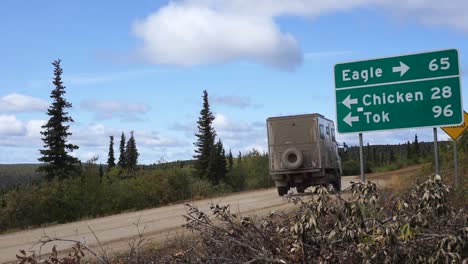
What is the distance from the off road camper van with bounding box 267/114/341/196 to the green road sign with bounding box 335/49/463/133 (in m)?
13.8

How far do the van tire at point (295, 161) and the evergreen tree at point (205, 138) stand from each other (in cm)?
4252

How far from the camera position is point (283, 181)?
23641mm

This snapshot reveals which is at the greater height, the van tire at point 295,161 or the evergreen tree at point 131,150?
the evergreen tree at point 131,150

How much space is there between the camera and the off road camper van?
74.4 ft

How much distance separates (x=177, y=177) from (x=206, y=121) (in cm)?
3730

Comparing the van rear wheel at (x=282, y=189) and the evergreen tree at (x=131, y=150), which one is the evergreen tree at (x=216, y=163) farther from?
the van rear wheel at (x=282, y=189)

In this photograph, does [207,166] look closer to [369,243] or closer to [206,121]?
[206,121]

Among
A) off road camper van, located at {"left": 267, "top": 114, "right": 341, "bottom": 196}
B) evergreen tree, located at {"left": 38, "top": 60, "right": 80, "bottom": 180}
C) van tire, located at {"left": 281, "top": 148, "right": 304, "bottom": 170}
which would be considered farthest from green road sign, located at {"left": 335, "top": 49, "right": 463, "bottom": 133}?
evergreen tree, located at {"left": 38, "top": 60, "right": 80, "bottom": 180}

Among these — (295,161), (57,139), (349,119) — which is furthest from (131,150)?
(349,119)

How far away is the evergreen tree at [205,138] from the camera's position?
218 feet

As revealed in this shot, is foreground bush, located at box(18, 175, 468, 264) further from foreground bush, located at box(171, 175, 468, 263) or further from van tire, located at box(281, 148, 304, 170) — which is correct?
van tire, located at box(281, 148, 304, 170)

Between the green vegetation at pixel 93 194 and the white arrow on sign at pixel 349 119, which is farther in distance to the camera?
the green vegetation at pixel 93 194

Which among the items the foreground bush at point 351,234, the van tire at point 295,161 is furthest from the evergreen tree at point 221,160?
the foreground bush at point 351,234

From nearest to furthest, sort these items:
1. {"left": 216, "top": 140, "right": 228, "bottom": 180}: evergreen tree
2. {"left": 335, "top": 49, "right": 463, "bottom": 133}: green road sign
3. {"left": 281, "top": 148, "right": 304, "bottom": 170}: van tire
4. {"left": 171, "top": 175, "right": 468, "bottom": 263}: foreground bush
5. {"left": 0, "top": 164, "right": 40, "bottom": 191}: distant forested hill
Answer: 1. {"left": 171, "top": 175, "right": 468, "bottom": 263}: foreground bush
2. {"left": 335, "top": 49, "right": 463, "bottom": 133}: green road sign
3. {"left": 281, "top": 148, "right": 304, "bottom": 170}: van tire
4. {"left": 0, "top": 164, "right": 40, "bottom": 191}: distant forested hill
5. {"left": 216, "top": 140, "right": 228, "bottom": 180}: evergreen tree
